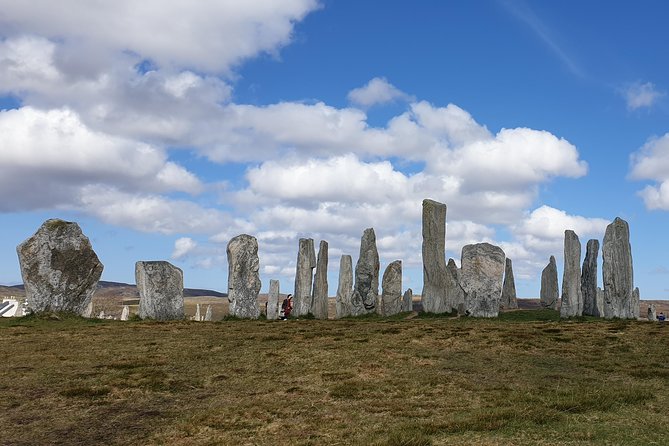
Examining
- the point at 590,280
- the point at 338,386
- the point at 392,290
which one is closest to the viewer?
the point at 338,386

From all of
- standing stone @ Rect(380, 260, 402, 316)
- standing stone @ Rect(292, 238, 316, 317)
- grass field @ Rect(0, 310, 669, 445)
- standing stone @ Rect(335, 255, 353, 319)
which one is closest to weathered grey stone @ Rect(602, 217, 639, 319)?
grass field @ Rect(0, 310, 669, 445)

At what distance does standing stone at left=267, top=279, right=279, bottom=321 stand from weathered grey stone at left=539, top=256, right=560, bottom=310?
62.9 ft

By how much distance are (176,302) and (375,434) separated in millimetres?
21496

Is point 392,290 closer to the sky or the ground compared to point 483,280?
closer to the ground

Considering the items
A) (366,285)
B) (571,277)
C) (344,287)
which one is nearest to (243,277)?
(344,287)

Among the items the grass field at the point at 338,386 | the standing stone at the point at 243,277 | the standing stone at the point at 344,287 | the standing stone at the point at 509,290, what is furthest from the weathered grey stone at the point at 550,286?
the standing stone at the point at 243,277

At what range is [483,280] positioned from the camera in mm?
29859

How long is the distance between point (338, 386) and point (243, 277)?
1788 centimetres

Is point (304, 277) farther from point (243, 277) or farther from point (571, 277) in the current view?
point (571, 277)

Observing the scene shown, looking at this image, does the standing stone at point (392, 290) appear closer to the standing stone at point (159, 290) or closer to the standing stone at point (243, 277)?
the standing stone at point (243, 277)

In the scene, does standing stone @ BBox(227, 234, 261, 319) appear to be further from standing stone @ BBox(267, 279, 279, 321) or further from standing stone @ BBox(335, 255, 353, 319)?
standing stone @ BBox(335, 255, 353, 319)

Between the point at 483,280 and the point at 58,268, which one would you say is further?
the point at 483,280

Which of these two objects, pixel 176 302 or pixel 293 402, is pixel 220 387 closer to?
pixel 293 402

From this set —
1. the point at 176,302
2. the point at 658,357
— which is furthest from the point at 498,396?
the point at 176,302
